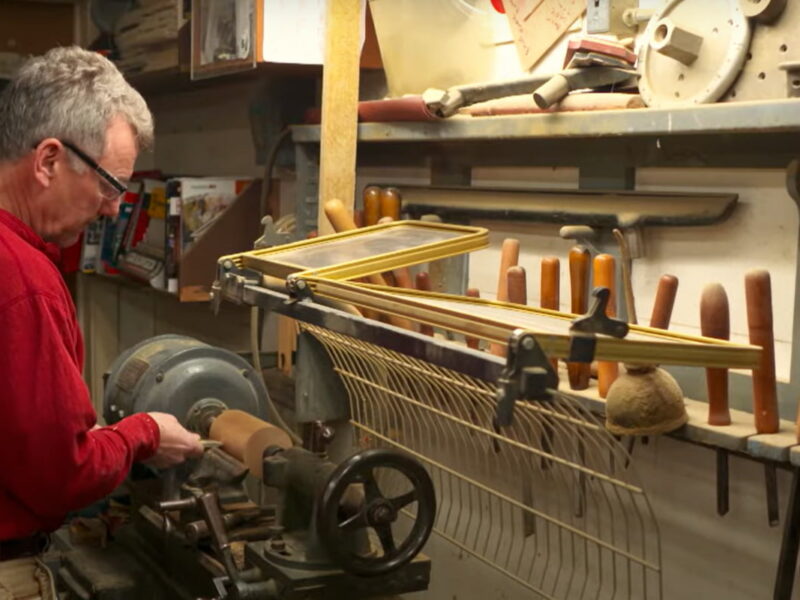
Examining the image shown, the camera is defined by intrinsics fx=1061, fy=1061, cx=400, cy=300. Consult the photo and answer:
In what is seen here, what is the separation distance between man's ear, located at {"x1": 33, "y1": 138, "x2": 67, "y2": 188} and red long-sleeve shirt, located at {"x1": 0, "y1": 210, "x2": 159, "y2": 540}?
92mm

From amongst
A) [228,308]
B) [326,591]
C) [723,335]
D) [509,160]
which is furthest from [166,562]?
[228,308]

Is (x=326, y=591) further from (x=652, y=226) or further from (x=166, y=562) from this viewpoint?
(x=652, y=226)

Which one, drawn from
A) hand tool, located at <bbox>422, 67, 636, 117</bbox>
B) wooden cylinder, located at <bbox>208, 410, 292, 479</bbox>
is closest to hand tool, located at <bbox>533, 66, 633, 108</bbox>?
hand tool, located at <bbox>422, 67, 636, 117</bbox>

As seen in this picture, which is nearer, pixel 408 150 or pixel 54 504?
pixel 54 504

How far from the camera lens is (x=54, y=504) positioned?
5.96ft

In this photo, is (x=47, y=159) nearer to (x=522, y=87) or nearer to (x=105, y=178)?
(x=105, y=178)

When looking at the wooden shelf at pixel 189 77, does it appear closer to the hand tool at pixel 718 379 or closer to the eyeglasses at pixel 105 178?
the eyeglasses at pixel 105 178

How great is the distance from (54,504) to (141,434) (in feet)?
0.82

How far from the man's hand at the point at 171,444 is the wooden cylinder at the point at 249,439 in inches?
4.5

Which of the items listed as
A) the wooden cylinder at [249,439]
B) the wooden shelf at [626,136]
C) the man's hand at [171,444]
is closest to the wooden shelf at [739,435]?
the wooden shelf at [626,136]

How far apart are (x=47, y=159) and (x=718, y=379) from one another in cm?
120

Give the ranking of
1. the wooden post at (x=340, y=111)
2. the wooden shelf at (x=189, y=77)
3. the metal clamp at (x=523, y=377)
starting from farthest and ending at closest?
1. the wooden shelf at (x=189, y=77)
2. the wooden post at (x=340, y=111)
3. the metal clamp at (x=523, y=377)

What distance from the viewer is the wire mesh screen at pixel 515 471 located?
1916 millimetres

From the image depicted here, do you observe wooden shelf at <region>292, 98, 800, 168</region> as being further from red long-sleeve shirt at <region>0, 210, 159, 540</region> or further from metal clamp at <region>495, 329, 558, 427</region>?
red long-sleeve shirt at <region>0, 210, 159, 540</region>
